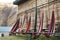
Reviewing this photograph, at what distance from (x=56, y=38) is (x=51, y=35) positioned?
0.48m

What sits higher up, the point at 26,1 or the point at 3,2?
the point at 3,2

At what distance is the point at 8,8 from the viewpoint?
6156cm

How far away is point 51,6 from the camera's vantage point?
9836 mm

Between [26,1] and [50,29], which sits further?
[26,1]

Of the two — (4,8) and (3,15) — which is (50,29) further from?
(4,8)

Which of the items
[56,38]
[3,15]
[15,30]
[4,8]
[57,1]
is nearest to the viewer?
[56,38]

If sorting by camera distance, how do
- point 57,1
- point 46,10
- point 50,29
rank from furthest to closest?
point 46,10 < point 57,1 < point 50,29

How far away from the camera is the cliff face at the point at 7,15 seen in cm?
5569

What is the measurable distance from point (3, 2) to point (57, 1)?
59267mm

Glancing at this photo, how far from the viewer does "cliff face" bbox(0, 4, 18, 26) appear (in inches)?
2192

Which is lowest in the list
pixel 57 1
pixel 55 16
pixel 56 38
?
pixel 56 38

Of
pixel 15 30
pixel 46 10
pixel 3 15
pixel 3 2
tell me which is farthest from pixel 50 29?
pixel 3 2

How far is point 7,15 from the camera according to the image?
58.8m

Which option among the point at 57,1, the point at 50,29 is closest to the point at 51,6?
the point at 57,1
